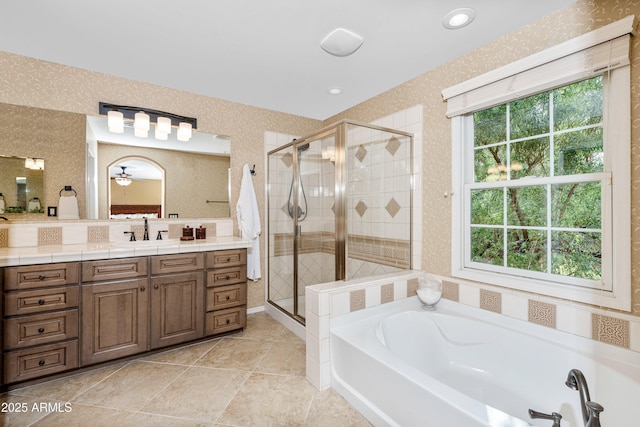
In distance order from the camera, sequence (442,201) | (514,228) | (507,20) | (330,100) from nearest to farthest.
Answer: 1. (507,20)
2. (514,228)
3. (442,201)
4. (330,100)

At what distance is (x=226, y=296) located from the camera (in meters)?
2.56

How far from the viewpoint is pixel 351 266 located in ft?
7.32

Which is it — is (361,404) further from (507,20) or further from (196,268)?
(507,20)

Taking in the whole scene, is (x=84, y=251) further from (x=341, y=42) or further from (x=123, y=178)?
(x=341, y=42)

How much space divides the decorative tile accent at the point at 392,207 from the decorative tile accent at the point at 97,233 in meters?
2.42

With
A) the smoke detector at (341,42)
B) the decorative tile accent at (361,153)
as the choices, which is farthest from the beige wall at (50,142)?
the decorative tile accent at (361,153)

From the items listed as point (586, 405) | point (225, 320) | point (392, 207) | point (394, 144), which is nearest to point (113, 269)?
point (225, 320)

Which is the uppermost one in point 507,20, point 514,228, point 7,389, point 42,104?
point 507,20

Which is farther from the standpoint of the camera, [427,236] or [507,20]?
[427,236]

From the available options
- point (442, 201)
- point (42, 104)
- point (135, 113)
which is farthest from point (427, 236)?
point (42, 104)

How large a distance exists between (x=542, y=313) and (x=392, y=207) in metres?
1.23

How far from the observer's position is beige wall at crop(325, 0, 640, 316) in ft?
4.80

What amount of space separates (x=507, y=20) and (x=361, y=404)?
240cm

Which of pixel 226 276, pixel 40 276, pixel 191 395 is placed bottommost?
pixel 191 395
